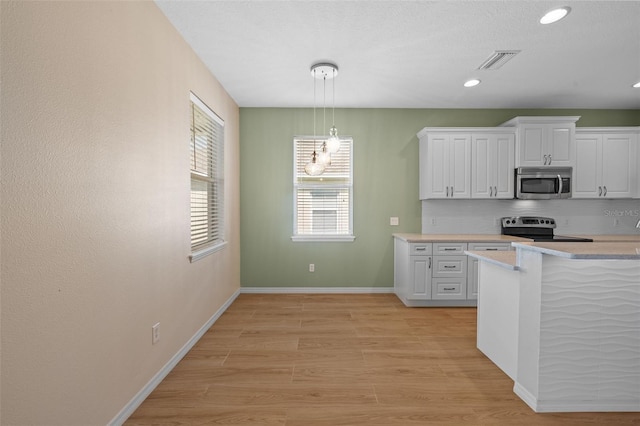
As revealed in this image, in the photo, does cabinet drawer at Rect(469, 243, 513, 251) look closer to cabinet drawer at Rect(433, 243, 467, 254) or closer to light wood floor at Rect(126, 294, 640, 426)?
cabinet drawer at Rect(433, 243, 467, 254)

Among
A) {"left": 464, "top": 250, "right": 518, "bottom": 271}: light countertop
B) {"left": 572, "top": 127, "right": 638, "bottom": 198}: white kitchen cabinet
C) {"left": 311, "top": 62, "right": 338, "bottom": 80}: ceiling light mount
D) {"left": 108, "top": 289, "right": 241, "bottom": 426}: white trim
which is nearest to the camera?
{"left": 108, "top": 289, "right": 241, "bottom": 426}: white trim

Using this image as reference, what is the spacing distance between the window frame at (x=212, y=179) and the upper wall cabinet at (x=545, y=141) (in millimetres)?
3894

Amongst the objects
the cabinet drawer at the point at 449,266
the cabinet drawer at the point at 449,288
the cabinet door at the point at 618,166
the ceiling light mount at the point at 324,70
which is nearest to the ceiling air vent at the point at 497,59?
the ceiling light mount at the point at 324,70

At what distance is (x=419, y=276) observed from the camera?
13.0ft

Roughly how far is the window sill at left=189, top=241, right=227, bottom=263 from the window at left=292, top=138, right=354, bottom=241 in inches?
51.0

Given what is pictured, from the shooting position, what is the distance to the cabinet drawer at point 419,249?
397 centimetres

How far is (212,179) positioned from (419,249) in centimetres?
271

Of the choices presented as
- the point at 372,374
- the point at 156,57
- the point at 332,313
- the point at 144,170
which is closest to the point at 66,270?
the point at 144,170

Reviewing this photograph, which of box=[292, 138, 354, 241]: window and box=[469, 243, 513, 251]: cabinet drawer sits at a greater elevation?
box=[292, 138, 354, 241]: window

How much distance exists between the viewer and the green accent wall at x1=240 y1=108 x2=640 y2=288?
4.55 m

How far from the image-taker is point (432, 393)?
2.17 metres

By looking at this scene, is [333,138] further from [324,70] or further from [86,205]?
[86,205]

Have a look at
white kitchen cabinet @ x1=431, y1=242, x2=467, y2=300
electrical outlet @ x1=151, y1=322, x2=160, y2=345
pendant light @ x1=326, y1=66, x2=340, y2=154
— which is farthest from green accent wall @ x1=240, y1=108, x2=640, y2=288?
electrical outlet @ x1=151, y1=322, x2=160, y2=345

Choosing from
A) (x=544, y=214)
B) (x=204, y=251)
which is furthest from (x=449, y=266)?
(x=204, y=251)
